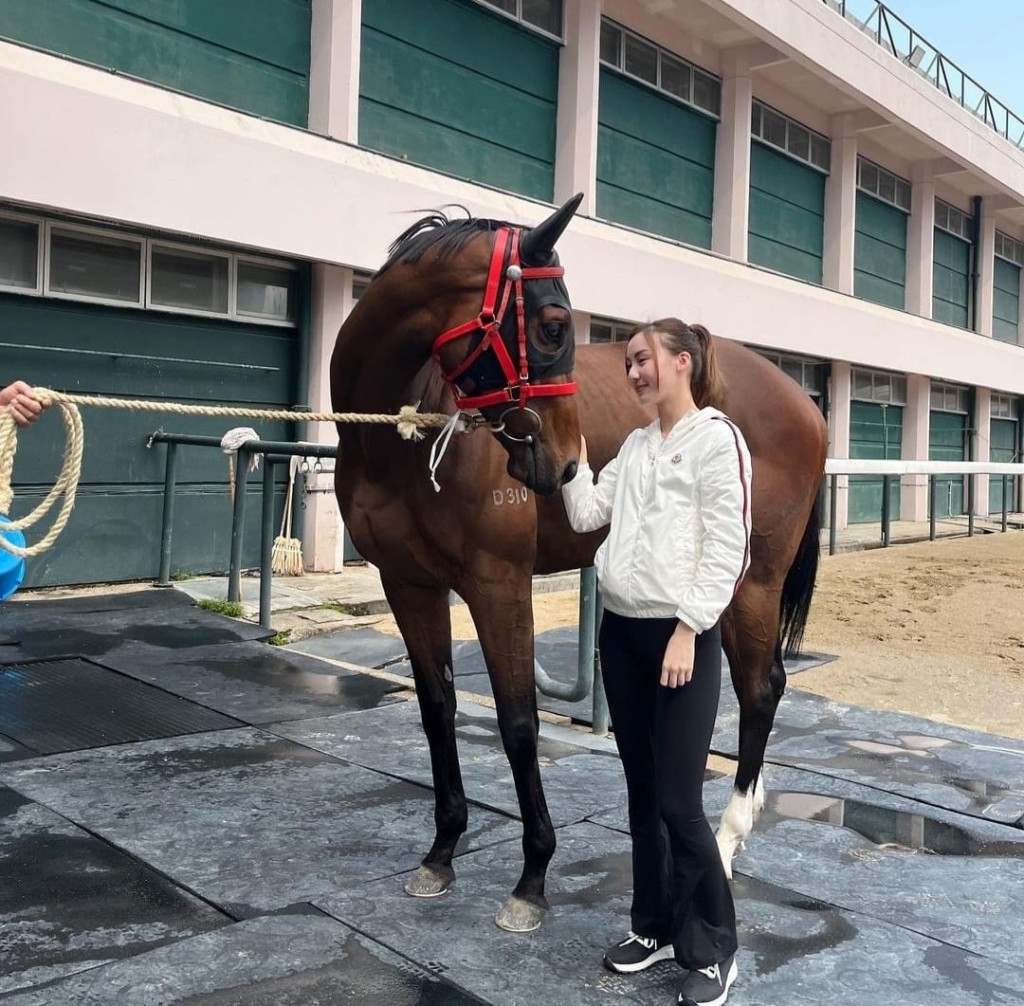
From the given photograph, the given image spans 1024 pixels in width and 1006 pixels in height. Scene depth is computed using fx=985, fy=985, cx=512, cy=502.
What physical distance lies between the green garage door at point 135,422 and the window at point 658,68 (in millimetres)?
6062

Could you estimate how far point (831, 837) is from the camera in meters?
3.31

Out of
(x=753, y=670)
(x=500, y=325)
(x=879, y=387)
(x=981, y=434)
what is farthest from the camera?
(x=981, y=434)

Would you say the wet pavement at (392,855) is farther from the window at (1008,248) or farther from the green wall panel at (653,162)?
the window at (1008,248)

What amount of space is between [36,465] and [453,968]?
6.00 metres

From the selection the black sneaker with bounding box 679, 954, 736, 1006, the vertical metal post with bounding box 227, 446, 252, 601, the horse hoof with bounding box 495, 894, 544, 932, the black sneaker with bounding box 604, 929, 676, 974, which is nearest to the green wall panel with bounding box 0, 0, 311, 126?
the vertical metal post with bounding box 227, 446, 252, 601

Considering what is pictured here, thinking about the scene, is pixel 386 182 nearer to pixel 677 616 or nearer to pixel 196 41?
pixel 196 41

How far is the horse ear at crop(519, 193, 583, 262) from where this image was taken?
7.84 ft

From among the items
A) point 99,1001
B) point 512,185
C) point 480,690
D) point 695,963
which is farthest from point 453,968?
point 512,185

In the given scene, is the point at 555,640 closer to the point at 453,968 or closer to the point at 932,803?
the point at 932,803

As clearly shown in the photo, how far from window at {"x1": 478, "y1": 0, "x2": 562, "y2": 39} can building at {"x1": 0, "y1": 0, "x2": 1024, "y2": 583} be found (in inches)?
1.3

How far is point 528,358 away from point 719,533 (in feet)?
2.18

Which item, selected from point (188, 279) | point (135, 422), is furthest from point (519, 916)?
point (188, 279)

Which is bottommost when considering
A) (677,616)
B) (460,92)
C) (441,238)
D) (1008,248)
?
(677,616)

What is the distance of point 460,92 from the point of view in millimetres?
10008
